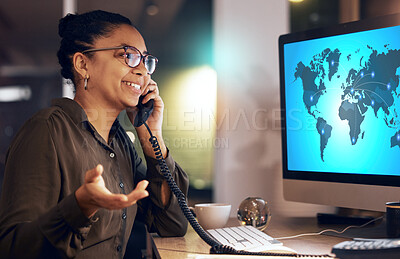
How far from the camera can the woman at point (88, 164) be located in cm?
100

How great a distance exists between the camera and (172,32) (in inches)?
92.6

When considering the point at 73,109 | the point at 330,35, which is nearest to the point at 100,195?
the point at 73,109

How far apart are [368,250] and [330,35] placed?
0.89 metres

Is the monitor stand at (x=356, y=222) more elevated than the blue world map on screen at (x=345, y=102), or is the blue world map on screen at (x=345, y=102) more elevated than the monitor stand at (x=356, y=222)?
the blue world map on screen at (x=345, y=102)

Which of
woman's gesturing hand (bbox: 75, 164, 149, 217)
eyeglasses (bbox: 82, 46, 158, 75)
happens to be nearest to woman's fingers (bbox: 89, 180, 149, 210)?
woman's gesturing hand (bbox: 75, 164, 149, 217)

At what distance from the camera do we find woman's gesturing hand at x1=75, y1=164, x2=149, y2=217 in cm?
85

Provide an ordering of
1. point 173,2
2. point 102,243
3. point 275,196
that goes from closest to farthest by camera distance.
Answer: point 102,243
point 275,196
point 173,2

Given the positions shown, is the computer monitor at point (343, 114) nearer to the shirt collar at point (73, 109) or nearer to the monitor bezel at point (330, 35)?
the monitor bezel at point (330, 35)

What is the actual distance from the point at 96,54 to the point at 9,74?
1248mm

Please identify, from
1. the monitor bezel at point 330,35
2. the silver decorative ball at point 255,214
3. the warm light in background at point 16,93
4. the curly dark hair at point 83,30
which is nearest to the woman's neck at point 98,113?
the curly dark hair at point 83,30

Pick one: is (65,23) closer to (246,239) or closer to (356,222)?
(246,239)

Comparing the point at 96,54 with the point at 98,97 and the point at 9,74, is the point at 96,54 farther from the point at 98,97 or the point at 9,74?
the point at 9,74

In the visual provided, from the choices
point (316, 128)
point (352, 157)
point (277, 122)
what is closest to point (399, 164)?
point (352, 157)

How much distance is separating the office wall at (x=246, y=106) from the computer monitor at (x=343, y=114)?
1.05 feet
